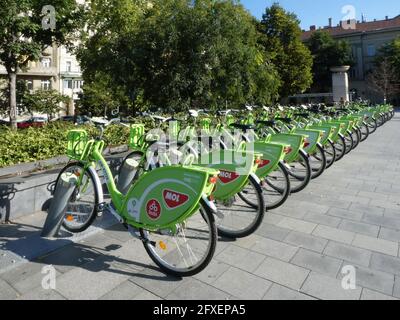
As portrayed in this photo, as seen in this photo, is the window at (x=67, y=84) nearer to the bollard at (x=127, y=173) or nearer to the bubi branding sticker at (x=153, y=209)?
the bollard at (x=127, y=173)

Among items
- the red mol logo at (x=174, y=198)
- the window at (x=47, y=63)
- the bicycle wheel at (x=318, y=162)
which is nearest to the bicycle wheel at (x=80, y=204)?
the red mol logo at (x=174, y=198)

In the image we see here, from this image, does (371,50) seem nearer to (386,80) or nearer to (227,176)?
(386,80)

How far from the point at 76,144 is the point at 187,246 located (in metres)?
1.67

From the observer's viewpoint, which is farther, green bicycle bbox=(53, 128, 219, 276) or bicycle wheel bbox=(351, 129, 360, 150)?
bicycle wheel bbox=(351, 129, 360, 150)

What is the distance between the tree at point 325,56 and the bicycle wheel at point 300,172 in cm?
4492

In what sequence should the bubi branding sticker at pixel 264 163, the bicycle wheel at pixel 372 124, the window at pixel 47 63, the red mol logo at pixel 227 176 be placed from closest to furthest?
the red mol logo at pixel 227 176 → the bubi branding sticker at pixel 264 163 → the bicycle wheel at pixel 372 124 → the window at pixel 47 63

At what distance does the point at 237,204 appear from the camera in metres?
4.02

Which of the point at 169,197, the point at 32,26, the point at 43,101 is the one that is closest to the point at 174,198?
the point at 169,197

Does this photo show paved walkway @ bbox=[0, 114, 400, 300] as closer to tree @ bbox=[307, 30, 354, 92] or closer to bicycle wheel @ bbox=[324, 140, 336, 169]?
bicycle wheel @ bbox=[324, 140, 336, 169]

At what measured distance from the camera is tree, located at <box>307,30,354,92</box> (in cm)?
4603

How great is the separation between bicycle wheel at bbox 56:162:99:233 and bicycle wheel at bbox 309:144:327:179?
386 cm

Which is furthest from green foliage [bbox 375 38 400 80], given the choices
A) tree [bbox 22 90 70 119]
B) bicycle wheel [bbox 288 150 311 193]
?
bicycle wheel [bbox 288 150 311 193]

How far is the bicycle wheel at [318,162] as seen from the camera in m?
5.76
